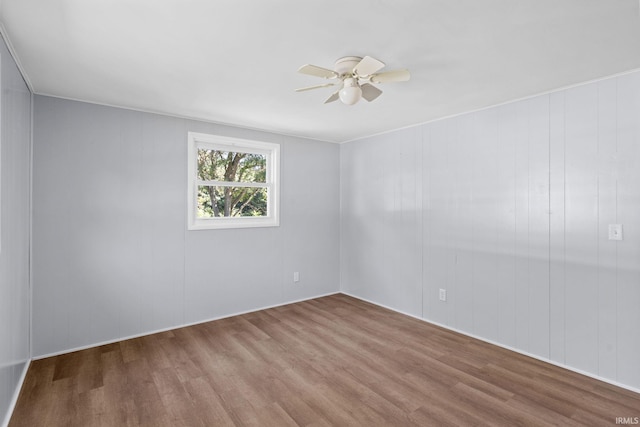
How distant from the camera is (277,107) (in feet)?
10.6

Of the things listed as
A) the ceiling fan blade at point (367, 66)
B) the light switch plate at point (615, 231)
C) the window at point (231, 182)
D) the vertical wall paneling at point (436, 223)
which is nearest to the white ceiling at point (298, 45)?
the ceiling fan blade at point (367, 66)

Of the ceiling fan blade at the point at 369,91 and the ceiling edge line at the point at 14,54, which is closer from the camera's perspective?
the ceiling edge line at the point at 14,54

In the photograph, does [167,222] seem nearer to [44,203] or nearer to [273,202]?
[44,203]

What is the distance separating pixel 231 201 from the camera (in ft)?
13.4

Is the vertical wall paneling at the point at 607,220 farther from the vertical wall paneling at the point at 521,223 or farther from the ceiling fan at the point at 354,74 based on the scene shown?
the ceiling fan at the point at 354,74

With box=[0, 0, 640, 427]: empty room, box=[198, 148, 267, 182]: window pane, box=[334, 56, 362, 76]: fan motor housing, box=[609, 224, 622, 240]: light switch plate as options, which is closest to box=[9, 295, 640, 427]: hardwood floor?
box=[0, 0, 640, 427]: empty room

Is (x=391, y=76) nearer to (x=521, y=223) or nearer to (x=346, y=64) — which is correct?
(x=346, y=64)

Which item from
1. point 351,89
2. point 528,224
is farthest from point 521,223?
point 351,89

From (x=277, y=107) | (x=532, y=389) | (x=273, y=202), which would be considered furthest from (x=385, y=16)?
(x=273, y=202)

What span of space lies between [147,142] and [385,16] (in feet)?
9.10

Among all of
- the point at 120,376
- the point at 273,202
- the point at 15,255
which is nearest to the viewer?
the point at 15,255

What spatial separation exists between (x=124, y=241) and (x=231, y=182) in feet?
4.47

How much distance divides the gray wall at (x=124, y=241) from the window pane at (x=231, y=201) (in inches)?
9.8

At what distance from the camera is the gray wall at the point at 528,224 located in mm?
2434
